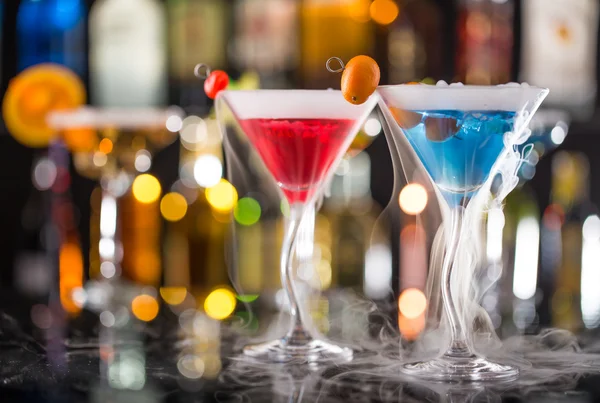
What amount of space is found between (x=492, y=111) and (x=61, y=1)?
6.85 ft

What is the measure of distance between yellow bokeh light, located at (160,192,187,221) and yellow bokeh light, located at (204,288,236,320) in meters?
0.76

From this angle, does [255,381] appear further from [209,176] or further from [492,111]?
[209,176]

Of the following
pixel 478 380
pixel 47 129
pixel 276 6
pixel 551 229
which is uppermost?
pixel 276 6

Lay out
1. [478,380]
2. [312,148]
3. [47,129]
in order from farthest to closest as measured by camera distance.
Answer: [47,129] → [312,148] → [478,380]

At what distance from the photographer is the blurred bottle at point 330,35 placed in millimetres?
2764

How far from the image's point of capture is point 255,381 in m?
1.20

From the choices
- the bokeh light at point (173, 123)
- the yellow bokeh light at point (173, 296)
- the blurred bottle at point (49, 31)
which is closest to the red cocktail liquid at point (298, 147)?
the yellow bokeh light at point (173, 296)

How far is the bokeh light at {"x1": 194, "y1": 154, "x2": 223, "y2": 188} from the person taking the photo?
2846mm

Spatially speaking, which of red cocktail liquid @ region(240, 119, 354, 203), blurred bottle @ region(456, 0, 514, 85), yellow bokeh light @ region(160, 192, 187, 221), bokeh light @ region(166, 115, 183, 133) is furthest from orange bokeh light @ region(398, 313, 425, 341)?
yellow bokeh light @ region(160, 192, 187, 221)

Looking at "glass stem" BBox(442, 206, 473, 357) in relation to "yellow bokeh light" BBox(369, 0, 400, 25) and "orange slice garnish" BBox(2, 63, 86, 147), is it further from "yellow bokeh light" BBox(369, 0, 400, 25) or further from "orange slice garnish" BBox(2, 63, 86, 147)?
"yellow bokeh light" BBox(369, 0, 400, 25)

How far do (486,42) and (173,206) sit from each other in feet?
3.38

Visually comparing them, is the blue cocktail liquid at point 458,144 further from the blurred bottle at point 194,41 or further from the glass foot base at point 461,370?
the blurred bottle at point 194,41

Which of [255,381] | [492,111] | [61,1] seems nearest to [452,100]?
[492,111]

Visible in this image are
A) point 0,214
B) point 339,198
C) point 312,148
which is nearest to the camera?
point 312,148
